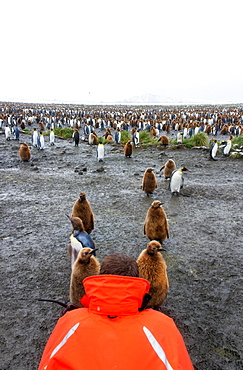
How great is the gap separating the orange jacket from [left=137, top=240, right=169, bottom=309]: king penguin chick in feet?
4.55

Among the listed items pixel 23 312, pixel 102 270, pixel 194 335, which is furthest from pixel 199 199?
Answer: pixel 102 270

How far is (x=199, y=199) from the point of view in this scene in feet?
21.7

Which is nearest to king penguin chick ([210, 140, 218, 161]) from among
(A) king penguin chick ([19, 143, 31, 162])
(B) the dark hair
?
(A) king penguin chick ([19, 143, 31, 162])

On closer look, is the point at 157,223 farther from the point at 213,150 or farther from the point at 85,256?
the point at 213,150

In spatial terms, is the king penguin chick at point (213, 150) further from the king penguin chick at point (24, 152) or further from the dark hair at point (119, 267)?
the dark hair at point (119, 267)

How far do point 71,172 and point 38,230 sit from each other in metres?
4.54

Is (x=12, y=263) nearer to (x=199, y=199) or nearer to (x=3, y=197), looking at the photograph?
(x=3, y=197)

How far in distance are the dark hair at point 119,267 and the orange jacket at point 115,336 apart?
0.18 m

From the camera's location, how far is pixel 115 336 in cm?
115

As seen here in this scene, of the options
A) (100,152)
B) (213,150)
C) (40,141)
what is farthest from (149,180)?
(40,141)

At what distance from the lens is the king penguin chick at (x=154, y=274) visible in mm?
2656

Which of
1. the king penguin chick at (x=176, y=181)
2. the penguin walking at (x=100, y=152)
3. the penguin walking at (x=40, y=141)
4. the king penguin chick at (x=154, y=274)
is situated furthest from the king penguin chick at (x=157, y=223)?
the penguin walking at (x=40, y=141)

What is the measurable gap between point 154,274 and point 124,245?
1.67 m

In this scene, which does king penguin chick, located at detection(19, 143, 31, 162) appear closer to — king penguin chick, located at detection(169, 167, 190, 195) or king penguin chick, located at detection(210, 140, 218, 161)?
king penguin chick, located at detection(169, 167, 190, 195)
